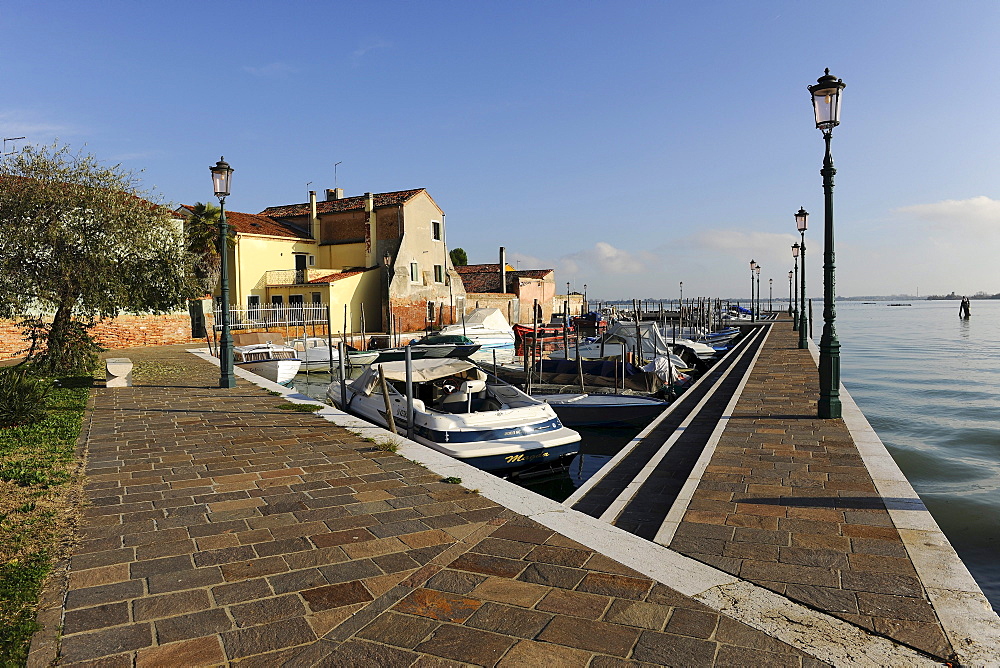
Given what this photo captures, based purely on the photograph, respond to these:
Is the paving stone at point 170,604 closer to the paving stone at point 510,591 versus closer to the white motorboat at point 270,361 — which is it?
the paving stone at point 510,591

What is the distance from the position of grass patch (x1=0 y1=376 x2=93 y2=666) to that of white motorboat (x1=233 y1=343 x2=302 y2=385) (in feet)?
39.5

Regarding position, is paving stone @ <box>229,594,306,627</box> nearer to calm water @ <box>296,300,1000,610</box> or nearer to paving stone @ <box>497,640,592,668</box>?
paving stone @ <box>497,640,592,668</box>

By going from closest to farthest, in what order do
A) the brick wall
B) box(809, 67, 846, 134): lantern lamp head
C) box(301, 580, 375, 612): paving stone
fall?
1. box(301, 580, 375, 612): paving stone
2. box(809, 67, 846, 134): lantern lamp head
3. the brick wall

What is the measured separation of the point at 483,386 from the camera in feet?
37.7

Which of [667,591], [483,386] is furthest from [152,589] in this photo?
[483,386]

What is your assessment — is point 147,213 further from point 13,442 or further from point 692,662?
point 692,662

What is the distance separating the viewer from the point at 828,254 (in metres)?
9.65

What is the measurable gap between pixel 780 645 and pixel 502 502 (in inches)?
103

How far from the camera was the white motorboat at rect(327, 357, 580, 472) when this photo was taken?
9664 mm

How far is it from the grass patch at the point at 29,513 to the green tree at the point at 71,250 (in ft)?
19.0

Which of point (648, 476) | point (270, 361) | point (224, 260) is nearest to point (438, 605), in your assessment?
point (648, 476)

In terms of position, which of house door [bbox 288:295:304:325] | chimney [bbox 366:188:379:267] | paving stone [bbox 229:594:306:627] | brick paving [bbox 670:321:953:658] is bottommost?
brick paving [bbox 670:321:953:658]

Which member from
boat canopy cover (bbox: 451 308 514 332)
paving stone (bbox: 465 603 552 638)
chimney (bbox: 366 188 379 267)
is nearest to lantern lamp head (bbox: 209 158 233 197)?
paving stone (bbox: 465 603 552 638)

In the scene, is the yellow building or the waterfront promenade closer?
the waterfront promenade
